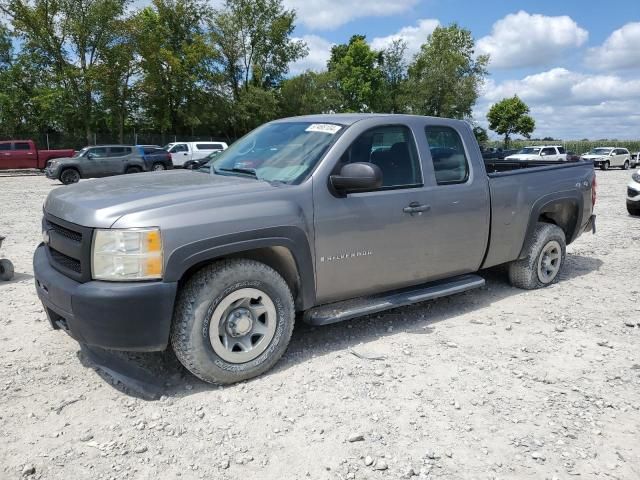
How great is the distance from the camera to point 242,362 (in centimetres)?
346

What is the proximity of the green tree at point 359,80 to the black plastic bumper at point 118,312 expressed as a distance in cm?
5080

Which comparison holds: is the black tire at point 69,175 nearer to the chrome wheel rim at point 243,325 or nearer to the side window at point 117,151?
the side window at point 117,151

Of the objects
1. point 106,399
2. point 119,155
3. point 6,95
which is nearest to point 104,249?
point 106,399

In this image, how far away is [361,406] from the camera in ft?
10.6

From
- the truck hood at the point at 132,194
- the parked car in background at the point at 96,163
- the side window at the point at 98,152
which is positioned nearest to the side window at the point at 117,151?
the parked car in background at the point at 96,163

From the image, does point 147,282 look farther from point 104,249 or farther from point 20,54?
point 20,54

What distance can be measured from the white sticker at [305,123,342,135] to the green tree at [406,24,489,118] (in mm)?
47259

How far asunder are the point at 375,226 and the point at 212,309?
1.38 metres

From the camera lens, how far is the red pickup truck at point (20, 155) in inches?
986

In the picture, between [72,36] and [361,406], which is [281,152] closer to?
[361,406]

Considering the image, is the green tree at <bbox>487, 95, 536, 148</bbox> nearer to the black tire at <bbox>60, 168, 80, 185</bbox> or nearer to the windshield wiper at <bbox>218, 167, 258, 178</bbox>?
the black tire at <bbox>60, 168, 80, 185</bbox>

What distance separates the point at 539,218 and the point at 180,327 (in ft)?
13.8

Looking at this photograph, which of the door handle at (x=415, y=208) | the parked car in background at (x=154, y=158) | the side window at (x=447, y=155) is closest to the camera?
the door handle at (x=415, y=208)

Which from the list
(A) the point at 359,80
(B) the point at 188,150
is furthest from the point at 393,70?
(B) the point at 188,150
